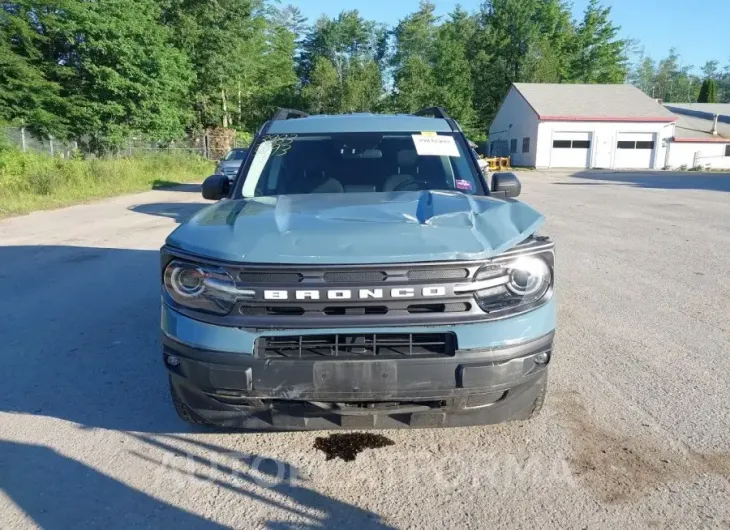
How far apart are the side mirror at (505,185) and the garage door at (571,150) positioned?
41.2 metres

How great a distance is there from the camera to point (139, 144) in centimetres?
3016

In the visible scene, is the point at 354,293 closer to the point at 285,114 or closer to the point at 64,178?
the point at 285,114

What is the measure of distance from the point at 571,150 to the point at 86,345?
4285 centimetres

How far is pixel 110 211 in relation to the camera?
47.0ft

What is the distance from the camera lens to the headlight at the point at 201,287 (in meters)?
2.51

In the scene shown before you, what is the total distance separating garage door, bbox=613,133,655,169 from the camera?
136 ft

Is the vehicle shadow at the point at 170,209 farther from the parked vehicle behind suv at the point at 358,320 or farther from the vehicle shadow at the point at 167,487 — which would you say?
the parked vehicle behind suv at the point at 358,320

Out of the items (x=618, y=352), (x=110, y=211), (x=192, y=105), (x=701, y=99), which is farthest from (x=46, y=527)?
(x=701, y=99)

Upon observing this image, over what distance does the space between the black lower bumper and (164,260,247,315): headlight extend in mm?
211

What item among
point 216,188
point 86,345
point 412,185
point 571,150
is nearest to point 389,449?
point 412,185

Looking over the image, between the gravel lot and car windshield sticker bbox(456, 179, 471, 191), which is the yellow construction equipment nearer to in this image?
the gravel lot

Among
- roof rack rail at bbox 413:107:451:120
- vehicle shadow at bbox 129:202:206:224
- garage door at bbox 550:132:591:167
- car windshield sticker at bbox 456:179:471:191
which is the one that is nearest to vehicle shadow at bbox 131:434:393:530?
car windshield sticker at bbox 456:179:471:191

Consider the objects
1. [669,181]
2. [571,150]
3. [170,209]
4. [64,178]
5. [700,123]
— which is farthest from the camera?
[700,123]

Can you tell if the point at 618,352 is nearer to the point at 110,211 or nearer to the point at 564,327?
the point at 564,327
